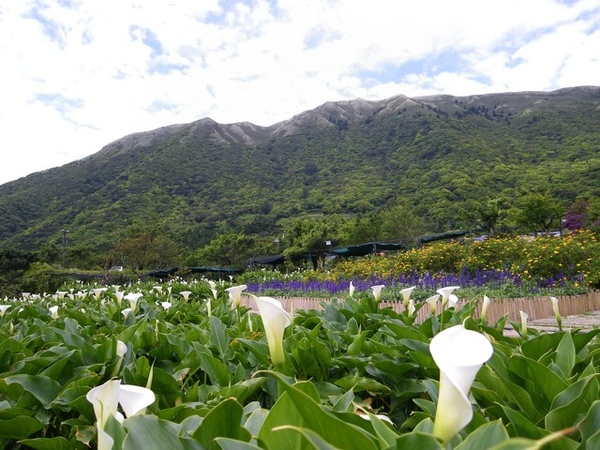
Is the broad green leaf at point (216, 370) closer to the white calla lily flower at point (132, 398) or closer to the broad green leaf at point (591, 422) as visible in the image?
the white calla lily flower at point (132, 398)

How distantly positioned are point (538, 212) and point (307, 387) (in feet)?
100

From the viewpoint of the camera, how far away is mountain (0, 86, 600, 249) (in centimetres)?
4400

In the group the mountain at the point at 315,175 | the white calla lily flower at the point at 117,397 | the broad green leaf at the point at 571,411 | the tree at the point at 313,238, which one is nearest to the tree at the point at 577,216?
the mountain at the point at 315,175

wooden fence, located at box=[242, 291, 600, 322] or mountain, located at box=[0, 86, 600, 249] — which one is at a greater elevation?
mountain, located at box=[0, 86, 600, 249]

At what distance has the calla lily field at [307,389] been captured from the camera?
64 centimetres

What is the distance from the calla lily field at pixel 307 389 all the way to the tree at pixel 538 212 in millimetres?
28879

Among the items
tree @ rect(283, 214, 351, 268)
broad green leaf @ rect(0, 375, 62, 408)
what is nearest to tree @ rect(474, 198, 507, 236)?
tree @ rect(283, 214, 351, 268)

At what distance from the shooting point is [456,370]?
2.00ft

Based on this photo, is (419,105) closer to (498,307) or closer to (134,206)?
(134,206)

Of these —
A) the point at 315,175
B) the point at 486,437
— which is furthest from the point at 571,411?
the point at 315,175

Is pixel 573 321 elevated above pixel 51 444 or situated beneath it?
situated beneath

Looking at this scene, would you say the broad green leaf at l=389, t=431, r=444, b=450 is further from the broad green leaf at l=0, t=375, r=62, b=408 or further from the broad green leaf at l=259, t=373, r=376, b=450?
the broad green leaf at l=0, t=375, r=62, b=408

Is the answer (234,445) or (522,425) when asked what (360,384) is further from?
(234,445)

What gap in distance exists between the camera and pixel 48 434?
4.67 ft
